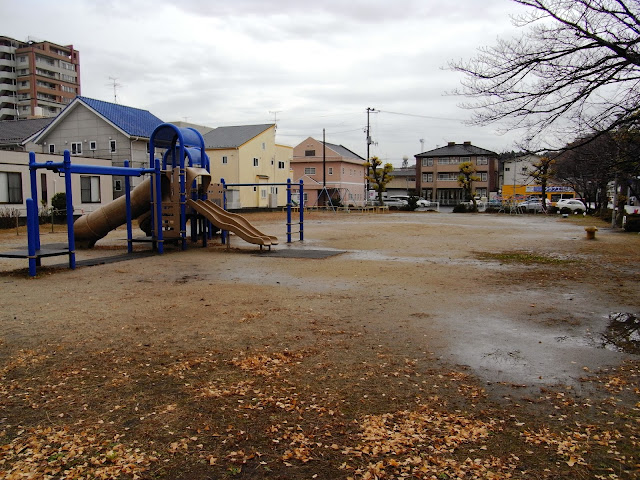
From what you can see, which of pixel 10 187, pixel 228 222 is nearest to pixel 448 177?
pixel 10 187

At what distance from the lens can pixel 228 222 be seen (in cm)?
1313

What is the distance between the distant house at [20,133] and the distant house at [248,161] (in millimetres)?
11965

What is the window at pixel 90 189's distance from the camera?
27.0m

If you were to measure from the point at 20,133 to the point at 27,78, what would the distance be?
42285 mm

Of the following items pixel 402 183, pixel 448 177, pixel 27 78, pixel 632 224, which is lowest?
pixel 632 224

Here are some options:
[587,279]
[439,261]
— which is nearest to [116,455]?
[587,279]

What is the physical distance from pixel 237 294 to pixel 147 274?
2.76 m

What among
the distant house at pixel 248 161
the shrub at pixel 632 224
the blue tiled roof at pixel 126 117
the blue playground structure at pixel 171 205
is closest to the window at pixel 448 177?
the distant house at pixel 248 161

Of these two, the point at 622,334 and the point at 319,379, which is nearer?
the point at 319,379

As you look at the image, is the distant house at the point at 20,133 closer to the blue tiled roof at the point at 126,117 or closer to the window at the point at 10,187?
the blue tiled roof at the point at 126,117

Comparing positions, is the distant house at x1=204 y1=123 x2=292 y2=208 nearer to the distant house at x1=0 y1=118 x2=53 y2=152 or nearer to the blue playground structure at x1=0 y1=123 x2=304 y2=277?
the distant house at x1=0 y1=118 x2=53 y2=152

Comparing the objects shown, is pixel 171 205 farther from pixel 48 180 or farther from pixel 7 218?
pixel 48 180

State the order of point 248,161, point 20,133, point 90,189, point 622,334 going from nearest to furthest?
point 622,334 → point 90,189 → point 20,133 → point 248,161

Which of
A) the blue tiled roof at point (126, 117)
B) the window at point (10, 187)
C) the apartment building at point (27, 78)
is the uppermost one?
the apartment building at point (27, 78)
